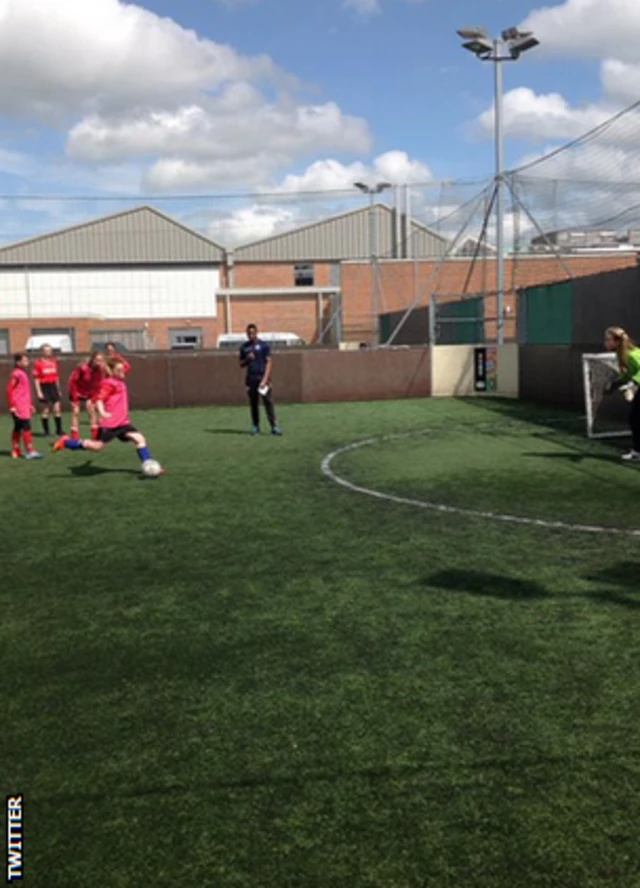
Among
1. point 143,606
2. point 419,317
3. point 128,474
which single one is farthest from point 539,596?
point 419,317

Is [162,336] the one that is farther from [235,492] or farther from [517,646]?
[517,646]

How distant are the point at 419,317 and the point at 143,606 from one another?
29023 mm

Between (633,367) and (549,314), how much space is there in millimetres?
9227

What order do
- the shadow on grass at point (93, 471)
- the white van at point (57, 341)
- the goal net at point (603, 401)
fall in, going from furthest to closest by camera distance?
the white van at point (57, 341)
the goal net at point (603, 401)
the shadow on grass at point (93, 471)

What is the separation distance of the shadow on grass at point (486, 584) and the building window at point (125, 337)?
44.7 m

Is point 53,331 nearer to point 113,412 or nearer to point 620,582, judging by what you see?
point 113,412

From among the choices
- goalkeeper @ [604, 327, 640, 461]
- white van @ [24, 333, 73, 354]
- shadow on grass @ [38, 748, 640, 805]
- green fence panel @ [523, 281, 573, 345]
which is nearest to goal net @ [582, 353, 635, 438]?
goalkeeper @ [604, 327, 640, 461]

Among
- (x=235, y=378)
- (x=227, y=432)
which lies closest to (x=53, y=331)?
(x=235, y=378)

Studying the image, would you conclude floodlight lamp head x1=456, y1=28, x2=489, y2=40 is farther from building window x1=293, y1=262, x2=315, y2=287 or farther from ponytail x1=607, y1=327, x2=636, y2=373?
building window x1=293, y1=262, x2=315, y2=287

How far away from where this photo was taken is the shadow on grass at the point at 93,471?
11820 mm

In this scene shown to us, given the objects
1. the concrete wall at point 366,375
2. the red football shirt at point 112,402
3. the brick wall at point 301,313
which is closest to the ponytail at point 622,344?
the red football shirt at point 112,402

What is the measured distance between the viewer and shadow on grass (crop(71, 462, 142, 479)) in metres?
11.8

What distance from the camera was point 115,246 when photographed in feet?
187

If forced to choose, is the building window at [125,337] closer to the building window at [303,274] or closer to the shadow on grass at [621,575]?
the building window at [303,274]
